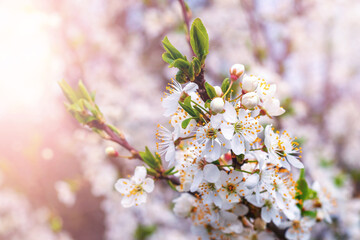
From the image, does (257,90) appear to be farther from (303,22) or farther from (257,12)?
(303,22)

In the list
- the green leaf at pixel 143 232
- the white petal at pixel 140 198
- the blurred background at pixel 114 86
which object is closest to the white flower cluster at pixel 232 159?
the white petal at pixel 140 198

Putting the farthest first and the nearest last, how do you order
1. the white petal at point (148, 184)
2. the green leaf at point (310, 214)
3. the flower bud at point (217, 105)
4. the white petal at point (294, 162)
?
the green leaf at point (310, 214)
the white petal at point (148, 184)
the white petal at point (294, 162)
the flower bud at point (217, 105)

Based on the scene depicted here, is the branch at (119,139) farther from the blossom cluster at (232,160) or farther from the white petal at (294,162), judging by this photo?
the white petal at (294,162)

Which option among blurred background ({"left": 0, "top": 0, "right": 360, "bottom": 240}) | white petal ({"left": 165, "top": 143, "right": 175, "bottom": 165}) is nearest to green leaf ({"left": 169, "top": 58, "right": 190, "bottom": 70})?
white petal ({"left": 165, "top": 143, "right": 175, "bottom": 165})

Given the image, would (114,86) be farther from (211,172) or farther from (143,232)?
(211,172)

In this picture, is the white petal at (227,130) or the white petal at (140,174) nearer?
the white petal at (227,130)

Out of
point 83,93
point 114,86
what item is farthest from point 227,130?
point 114,86

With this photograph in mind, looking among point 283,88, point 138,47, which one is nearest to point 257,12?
point 283,88

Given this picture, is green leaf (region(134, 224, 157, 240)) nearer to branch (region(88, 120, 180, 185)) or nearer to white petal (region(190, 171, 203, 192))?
branch (region(88, 120, 180, 185))
